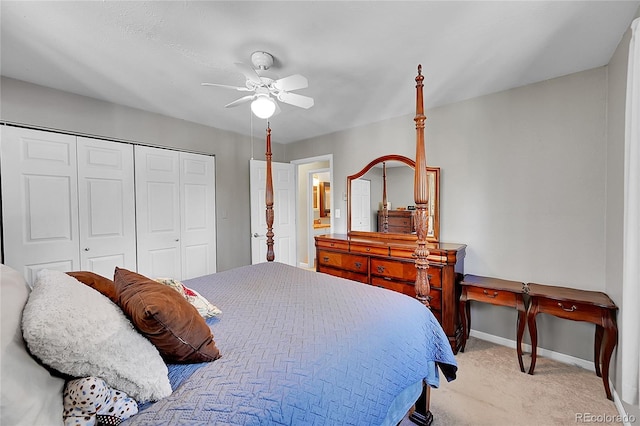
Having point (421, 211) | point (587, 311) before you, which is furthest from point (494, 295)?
point (421, 211)

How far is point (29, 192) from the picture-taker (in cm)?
244

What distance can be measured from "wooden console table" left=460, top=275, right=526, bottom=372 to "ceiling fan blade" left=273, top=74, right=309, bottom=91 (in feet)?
7.34

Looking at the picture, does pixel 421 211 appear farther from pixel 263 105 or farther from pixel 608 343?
pixel 608 343

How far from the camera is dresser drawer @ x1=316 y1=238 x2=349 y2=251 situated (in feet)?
10.8

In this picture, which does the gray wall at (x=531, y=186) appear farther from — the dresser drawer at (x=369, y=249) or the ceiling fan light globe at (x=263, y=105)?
the ceiling fan light globe at (x=263, y=105)

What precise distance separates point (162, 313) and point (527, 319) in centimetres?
266

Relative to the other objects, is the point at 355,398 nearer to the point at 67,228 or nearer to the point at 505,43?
the point at 505,43

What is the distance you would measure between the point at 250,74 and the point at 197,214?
236 centimetres

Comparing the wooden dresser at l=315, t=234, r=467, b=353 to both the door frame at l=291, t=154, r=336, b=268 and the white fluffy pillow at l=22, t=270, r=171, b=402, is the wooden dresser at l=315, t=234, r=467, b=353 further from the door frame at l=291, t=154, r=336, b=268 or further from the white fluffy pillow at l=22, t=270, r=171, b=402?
the white fluffy pillow at l=22, t=270, r=171, b=402

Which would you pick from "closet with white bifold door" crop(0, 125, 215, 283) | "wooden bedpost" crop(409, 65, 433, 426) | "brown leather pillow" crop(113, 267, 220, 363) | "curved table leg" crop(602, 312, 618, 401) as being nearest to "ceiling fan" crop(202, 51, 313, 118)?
"wooden bedpost" crop(409, 65, 433, 426)

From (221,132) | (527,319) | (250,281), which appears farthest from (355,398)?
(221,132)

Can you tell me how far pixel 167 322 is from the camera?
0.88m

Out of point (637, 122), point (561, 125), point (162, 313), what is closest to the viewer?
point (162, 313)

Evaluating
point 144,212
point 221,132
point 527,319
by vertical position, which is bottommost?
point 527,319
